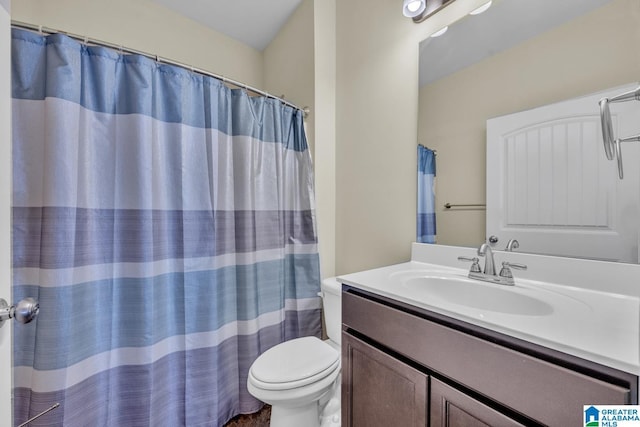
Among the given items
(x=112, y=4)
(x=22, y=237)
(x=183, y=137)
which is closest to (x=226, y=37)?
(x=112, y=4)

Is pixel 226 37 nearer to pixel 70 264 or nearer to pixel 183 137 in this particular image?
pixel 183 137

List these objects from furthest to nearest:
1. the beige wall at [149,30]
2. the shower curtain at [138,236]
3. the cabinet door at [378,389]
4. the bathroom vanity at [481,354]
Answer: the beige wall at [149,30] → the shower curtain at [138,236] → the cabinet door at [378,389] → the bathroom vanity at [481,354]

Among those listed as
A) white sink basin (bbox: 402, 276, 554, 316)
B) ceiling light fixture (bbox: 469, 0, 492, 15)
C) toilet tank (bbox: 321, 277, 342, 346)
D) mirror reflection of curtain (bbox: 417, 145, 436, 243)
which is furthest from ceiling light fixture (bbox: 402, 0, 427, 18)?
toilet tank (bbox: 321, 277, 342, 346)

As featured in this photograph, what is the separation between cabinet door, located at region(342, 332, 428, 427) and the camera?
2.51 feet

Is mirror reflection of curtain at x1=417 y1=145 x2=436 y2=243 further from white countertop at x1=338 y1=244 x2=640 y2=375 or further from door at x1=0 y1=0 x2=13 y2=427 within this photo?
door at x1=0 y1=0 x2=13 y2=427

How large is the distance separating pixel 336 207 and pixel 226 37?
155 centimetres

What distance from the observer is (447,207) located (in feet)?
4.10

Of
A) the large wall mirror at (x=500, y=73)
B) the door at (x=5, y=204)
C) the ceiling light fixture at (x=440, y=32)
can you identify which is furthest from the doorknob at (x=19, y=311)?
the ceiling light fixture at (x=440, y=32)

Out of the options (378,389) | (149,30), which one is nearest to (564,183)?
(378,389)

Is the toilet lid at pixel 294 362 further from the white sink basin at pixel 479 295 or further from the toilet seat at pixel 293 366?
the white sink basin at pixel 479 295

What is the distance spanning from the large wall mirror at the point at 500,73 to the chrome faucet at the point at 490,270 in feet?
0.40

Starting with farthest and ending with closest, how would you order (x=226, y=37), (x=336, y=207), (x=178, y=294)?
(x=226, y=37)
(x=336, y=207)
(x=178, y=294)

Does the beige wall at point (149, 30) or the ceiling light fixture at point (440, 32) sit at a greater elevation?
the beige wall at point (149, 30)

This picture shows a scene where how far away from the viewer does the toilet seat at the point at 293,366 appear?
1082mm
